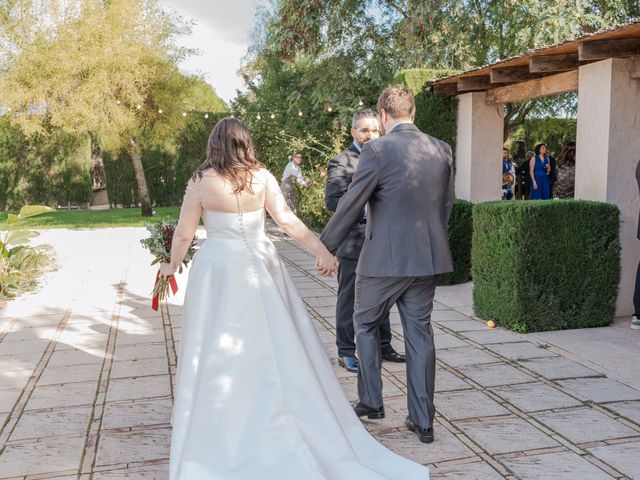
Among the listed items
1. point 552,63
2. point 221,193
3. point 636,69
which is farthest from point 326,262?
point 552,63

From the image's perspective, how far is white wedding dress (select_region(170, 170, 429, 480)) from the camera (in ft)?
10.3

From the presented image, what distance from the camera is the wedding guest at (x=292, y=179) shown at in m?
15.2

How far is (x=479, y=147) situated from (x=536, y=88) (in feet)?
4.39

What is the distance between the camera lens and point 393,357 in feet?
17.5

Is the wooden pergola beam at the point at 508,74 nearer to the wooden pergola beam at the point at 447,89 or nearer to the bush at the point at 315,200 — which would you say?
the wooden pergola beam at the point at 447,89

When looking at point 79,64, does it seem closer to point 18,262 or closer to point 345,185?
point 18,262

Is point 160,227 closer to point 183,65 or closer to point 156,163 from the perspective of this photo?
point 183,65

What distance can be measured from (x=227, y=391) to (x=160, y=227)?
1.84 m

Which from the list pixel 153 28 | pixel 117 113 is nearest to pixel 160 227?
pixel 117 113

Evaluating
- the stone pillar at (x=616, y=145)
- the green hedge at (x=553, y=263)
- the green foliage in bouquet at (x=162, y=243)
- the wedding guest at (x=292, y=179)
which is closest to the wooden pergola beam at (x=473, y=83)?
the stone pillar at (x=616, y=145)

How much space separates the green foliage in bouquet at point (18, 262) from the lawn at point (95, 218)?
25.5 feet

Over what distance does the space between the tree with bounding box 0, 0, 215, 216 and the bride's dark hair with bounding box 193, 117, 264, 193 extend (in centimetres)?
1553

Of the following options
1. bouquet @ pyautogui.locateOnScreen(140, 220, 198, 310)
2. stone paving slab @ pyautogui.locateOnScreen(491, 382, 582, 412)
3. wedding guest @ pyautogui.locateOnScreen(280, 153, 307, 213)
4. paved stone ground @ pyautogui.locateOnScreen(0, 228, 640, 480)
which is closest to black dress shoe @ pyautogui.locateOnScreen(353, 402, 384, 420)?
paved stone ground @ pyautogui.locateOnScreen(0, 228, 640, 480)

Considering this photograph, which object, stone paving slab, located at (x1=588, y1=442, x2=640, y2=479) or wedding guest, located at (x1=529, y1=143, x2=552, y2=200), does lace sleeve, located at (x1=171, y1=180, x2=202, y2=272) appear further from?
wedding guest, located at (x1=529, y1=143, x2=552, y2=200)
